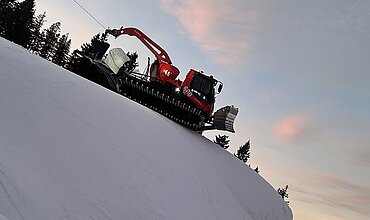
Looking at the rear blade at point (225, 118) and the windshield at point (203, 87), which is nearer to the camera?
the rear blade at point (225, 118)

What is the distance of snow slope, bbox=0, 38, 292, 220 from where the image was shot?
2.60 m

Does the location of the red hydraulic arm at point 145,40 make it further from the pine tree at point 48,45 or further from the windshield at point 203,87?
the pine tree at point 48,45

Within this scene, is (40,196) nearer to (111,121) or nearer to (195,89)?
(111,121)

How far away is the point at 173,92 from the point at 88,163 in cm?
741

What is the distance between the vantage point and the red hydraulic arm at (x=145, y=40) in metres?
12.4

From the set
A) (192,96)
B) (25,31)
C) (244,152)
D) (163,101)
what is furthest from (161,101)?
(244,152)

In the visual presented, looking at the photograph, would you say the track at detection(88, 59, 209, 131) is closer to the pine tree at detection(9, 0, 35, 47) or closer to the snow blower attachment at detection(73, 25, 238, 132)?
the snow blower attachment at detection(73, 25, 238, 132)

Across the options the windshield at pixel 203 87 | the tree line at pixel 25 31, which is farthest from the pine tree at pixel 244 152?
the windshield at pixel 203 87

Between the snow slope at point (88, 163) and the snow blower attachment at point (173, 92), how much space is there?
4023mm

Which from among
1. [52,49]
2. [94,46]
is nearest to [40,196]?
[94,46]

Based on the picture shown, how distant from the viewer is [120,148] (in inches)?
163

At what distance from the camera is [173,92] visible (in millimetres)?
10633

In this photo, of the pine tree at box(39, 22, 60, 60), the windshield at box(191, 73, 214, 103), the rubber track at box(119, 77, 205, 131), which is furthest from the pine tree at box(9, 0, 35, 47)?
the windshield at box(191, 73, 214, 103)

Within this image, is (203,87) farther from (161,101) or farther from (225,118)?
(161,101)
